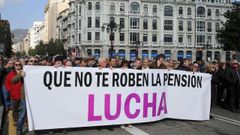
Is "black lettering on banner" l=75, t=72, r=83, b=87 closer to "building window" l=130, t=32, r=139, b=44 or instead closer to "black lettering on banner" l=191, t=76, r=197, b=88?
"black lettering on banner" l=191, t=76, r=197, b=88

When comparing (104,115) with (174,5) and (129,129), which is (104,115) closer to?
(129,129)

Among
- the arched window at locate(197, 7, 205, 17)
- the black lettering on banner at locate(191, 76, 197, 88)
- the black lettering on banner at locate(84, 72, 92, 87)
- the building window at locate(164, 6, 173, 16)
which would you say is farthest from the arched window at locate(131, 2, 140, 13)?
the black lettering on banner at locate(84, 72, 92, 87)

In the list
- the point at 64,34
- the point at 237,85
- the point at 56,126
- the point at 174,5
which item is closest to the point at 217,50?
the point at 174,5

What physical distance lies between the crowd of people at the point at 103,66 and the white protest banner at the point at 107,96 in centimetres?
33

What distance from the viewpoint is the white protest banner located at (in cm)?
821

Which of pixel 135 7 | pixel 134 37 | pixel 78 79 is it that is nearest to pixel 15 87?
pixel 78 79

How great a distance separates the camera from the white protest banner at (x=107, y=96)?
821 centimetres

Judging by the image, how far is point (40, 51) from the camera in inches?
4481

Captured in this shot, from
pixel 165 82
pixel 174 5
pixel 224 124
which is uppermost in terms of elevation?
pixel 174 5

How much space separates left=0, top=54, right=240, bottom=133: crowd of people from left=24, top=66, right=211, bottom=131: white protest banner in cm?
33

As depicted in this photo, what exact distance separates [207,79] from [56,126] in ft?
15.0

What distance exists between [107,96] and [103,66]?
0.69 meters

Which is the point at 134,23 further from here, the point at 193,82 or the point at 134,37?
the point at 193,82

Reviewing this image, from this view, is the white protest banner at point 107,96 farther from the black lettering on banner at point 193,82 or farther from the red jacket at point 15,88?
the red jacket at point 15,88
